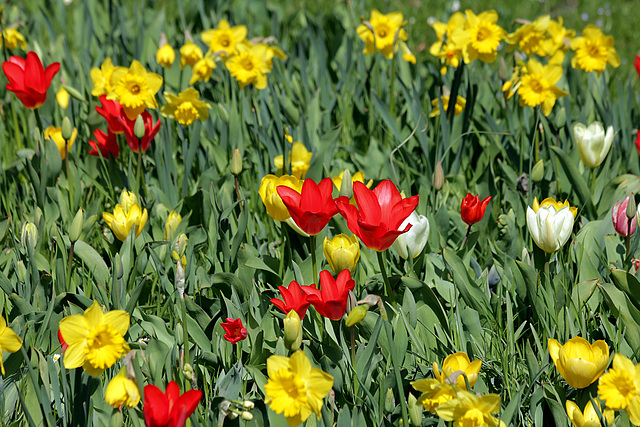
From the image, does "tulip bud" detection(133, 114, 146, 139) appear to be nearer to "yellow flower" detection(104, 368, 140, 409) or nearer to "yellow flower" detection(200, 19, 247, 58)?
"yellow flower" detection(200, 19, 247, 58)

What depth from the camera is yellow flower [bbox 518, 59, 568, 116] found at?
213cm

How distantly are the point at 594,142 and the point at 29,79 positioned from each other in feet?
6.01

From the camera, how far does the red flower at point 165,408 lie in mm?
999

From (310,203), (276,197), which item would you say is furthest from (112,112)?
(310,203)

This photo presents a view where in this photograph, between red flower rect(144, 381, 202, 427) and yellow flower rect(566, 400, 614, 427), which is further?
yellow flower rect(566, 400, 614, 427)

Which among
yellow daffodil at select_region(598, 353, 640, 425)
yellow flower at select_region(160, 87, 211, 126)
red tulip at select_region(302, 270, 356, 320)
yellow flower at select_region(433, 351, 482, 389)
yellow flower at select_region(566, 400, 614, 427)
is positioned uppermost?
yellow flower at select_region(160, 87, 211, 126)

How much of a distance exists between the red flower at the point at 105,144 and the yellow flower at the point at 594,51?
1.80 meters

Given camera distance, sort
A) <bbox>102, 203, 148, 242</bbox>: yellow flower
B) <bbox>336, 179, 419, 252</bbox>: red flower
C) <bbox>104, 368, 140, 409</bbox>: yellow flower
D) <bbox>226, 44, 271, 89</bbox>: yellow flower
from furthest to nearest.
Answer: <bbox>226, 44, 271, 89</bbox>: yellow flower
<bbox>102, 203, 148, 242</bbox>: yellow flower
<bbox>336, 179, 419, 252</bbox>: red flower
<bbox>104, 368, 140, 409</bbox>: yellow flower

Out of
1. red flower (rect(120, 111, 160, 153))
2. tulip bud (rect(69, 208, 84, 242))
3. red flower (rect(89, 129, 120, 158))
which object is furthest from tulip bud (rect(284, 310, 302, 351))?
red flower (rect(89, 129, 120, 158))

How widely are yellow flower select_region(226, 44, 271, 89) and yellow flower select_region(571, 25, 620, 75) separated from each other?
1.24 metres

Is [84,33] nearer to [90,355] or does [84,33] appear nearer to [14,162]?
[14,162]

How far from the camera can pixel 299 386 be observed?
40.8 inches

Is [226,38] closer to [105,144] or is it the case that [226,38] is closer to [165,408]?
[105,144]

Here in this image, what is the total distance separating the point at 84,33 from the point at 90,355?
2.76 m
